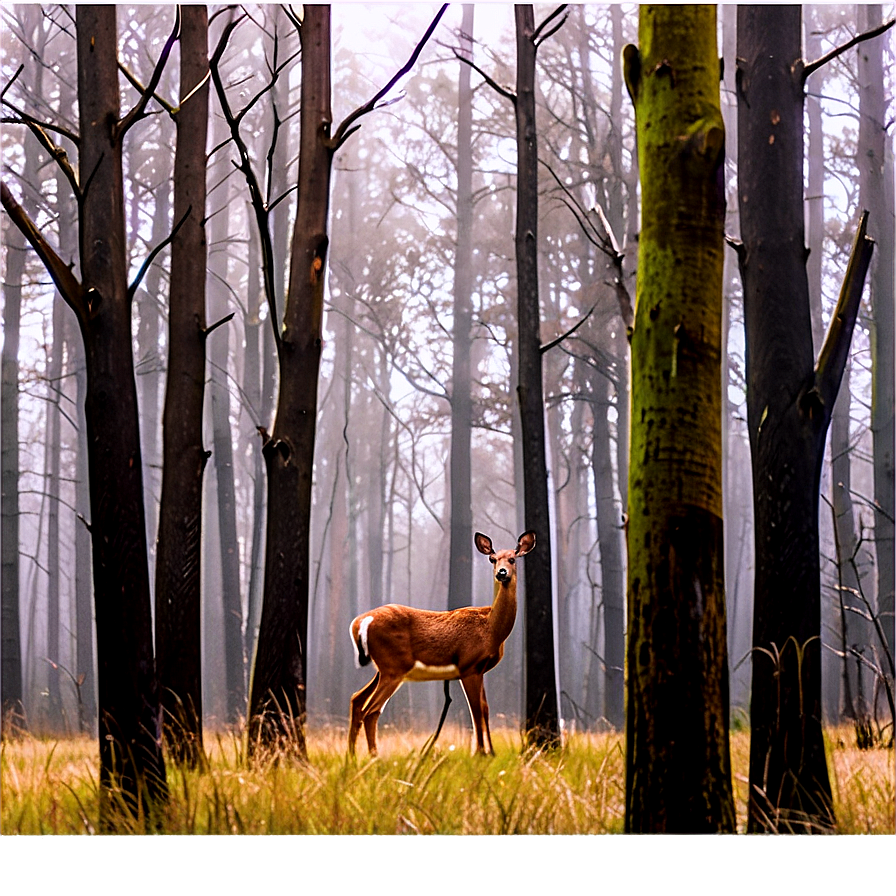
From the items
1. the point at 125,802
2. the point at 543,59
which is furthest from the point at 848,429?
the point at 125,802

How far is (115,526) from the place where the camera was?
Answer: 3.99 m

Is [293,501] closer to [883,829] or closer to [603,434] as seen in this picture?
[883,829]

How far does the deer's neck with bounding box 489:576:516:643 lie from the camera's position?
17.6 feet

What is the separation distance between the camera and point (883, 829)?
3955mm

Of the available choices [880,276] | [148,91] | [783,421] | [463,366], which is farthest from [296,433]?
[880,276]

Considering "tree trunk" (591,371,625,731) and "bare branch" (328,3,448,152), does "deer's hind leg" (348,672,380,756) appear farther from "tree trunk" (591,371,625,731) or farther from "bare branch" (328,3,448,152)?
"tree trunk" (591,371,625,731)

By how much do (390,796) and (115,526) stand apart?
1505mm

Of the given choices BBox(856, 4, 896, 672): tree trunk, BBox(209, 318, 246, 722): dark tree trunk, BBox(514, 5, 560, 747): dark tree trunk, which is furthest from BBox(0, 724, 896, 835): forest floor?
BBox(209, 318, 246, 722): dark tree trunk

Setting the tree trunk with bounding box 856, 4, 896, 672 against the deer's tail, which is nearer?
the deer's tail

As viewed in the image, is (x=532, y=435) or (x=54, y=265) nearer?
(x=54, y=265)

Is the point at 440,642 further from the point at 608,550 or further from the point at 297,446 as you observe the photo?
the point at 608,550

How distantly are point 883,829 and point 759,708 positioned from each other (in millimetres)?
637

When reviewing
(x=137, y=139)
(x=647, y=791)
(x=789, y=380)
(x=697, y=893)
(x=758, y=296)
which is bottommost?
(x=697, y=893)

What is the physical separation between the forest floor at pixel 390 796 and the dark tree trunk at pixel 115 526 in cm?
22
